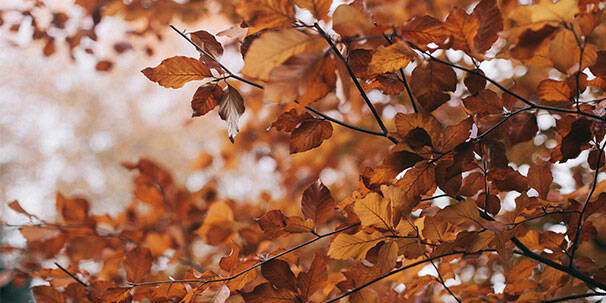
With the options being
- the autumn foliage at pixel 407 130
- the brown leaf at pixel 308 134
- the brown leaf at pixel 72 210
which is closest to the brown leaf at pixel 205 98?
the autumn foliage at pixel 407 130

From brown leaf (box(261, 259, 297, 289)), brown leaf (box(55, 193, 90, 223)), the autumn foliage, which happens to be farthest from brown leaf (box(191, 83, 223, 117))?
brown leaf (box(55, 193, 90, 223))

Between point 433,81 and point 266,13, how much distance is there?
0.20 meters

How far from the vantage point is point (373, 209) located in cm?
45

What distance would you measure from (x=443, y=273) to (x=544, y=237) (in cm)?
17

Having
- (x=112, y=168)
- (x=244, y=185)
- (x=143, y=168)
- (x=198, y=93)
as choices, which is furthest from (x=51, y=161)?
(x=198, y=93)

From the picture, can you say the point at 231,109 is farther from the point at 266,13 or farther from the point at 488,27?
the point at 488,27

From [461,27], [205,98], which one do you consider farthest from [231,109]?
[461,27]

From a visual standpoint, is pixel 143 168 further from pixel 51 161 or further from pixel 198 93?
pixel 51 161

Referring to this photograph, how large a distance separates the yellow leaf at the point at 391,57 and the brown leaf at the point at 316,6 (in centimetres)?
7

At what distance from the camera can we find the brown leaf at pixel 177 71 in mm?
455

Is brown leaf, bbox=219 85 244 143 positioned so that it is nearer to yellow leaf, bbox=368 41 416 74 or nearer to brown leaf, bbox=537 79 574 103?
yellow leaf, bbox=368 41 416 74

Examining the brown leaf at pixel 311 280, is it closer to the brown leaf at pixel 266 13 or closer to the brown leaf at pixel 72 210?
the brown leaf at pixel 266 13

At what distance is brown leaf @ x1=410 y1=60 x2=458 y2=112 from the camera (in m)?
0.44

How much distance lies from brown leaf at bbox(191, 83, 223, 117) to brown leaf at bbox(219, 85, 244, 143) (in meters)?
0.02
